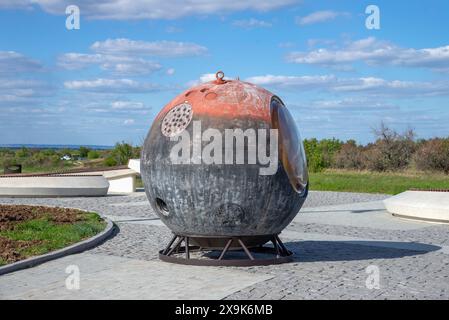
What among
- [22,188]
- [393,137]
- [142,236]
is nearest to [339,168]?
[393,137]

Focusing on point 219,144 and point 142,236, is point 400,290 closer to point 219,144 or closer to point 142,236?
point 219,144

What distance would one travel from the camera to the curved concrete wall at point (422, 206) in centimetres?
1600

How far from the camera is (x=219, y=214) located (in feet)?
29.0

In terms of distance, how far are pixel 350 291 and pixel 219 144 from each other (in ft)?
8.42

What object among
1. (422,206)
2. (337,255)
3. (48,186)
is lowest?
(337,255)

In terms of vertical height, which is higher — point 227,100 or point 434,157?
point 227,100

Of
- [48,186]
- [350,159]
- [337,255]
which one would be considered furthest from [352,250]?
[350,159]

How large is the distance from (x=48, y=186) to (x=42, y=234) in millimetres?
10732

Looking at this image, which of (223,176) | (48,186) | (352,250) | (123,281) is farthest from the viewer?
(48,186)

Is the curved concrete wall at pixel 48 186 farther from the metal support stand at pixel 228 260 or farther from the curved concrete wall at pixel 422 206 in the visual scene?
the metal support stand at pixel 228 260

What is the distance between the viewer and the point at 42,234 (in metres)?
12.3

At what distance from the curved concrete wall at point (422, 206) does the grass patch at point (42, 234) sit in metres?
7.75

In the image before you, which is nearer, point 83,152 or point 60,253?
point 60,253

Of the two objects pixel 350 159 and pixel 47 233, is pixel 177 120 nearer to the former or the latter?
pixel 47 233
